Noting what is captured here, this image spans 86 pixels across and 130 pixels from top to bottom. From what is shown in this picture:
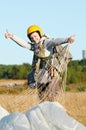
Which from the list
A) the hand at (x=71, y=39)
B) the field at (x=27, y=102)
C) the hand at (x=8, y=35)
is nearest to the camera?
the hand at (x=71, y=39)

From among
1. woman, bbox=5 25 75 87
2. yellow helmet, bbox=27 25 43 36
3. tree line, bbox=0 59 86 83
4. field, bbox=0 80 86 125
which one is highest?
tree line, bbox=0 59 86 83

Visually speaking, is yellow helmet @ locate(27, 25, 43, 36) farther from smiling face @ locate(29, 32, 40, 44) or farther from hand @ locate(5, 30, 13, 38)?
hand @ locate(5, 30, 13, 38)

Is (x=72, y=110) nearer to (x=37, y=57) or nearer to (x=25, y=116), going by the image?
(x=37, y=57)

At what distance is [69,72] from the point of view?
36594mm

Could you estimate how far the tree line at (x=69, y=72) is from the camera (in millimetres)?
37500

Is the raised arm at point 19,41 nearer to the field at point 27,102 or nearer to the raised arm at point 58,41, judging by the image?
the raised arm at point 58,41

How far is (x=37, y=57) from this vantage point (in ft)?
27.8

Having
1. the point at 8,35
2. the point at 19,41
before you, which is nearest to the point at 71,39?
the point at 19,41

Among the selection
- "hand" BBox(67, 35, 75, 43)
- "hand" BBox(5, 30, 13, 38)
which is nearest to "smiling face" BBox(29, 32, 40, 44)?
"hand" BBox(5, 30, 13, 38)

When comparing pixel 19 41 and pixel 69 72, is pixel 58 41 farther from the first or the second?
pixel 69 72

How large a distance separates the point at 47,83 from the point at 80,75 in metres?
29.5

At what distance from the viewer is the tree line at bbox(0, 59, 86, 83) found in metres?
37.5

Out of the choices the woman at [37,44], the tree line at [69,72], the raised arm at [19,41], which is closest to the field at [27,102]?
the woman at [37,44]

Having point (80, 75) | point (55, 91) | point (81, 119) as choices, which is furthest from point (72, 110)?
point (80, 75)
